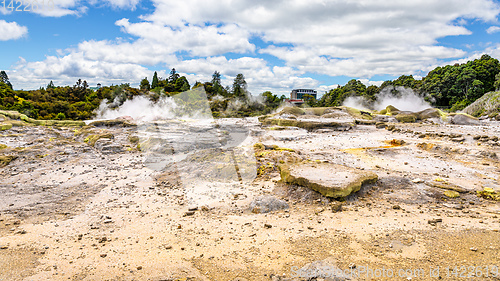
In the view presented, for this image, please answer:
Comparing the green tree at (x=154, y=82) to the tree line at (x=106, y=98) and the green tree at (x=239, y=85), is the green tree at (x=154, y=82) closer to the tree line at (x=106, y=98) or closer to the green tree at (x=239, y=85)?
the tree line at (x=106, y=98)

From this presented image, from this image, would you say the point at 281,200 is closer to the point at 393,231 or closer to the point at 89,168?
the point at 393,231

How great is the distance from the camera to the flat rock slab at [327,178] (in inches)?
219

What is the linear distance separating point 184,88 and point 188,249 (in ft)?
137

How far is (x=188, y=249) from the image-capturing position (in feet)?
12.9

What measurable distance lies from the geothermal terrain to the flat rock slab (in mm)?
31

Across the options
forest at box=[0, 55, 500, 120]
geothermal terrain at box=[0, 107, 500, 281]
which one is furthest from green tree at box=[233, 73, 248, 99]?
geothermal terrain at box=[0, 107, 500, 281]

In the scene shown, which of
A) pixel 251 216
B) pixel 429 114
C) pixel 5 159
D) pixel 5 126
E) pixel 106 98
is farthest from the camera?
pixel 106 98

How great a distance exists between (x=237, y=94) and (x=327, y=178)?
133 feet

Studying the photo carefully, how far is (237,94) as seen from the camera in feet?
149

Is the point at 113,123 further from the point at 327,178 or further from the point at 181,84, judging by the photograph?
the point at 181,84

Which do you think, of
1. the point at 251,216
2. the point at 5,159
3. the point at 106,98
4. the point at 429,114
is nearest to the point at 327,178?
the point at 251,216

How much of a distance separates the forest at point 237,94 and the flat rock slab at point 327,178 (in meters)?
27.4

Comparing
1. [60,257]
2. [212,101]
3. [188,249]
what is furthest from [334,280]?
[212,101]

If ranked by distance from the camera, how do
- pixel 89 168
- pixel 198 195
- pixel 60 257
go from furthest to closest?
pixel 89 168 < pixel 198 195 < pixel 60 257
